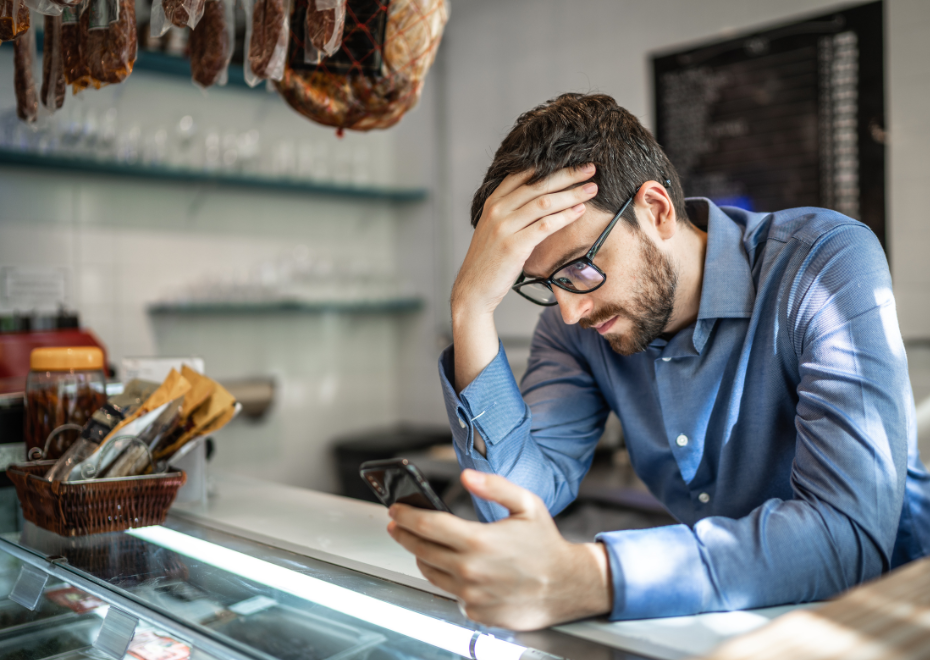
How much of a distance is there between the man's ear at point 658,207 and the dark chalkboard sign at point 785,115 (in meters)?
1.61

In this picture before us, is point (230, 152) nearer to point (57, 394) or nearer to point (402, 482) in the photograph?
point (57, 394)

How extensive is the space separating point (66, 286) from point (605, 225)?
2.40 meters

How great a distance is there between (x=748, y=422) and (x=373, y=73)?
2.87 feet

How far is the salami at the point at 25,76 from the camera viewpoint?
1.37m

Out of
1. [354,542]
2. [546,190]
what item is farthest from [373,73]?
[354,542]

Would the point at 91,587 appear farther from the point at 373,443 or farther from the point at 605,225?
the point at 373,443

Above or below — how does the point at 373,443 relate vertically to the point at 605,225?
below

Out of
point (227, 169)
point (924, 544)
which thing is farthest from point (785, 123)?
point (227, 169)

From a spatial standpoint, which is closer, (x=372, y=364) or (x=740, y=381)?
(x=740, y=381)

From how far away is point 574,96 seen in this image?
1179 millimetres

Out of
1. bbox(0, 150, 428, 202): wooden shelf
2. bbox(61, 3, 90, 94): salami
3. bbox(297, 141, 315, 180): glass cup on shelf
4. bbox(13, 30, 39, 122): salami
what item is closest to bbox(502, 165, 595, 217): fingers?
bbox(61, 3, 90, 94): salami

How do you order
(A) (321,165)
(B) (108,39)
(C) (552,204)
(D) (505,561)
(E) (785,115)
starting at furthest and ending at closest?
(A) (321,165) < (E) (785,115) < (B) (108,39) < (C) (552,204) < (D) (505,561)

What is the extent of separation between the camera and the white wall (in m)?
2.35

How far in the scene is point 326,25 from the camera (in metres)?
1.13
